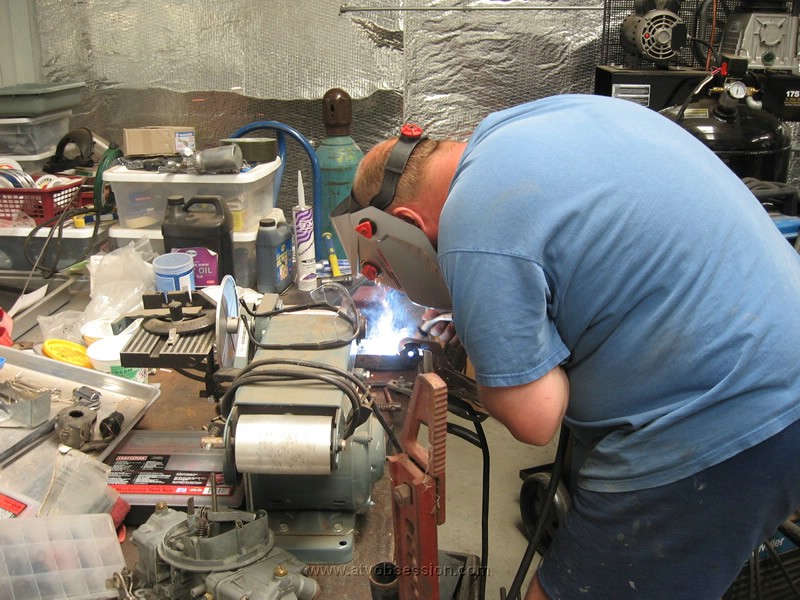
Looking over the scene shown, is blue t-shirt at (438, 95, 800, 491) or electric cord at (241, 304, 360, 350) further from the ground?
blue t-shirt at (438, 95, 800, 491)

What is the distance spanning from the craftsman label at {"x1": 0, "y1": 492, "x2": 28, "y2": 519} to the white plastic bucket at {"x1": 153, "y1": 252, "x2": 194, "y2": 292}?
772 mm

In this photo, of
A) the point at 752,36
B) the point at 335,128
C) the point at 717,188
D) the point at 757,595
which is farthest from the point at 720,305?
the point at 752,36

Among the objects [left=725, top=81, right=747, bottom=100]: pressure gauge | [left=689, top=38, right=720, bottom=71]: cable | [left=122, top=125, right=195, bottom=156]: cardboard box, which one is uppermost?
[left=689, top=38, right=720, bottom=71]: cable

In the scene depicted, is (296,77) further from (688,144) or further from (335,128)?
(688,144)

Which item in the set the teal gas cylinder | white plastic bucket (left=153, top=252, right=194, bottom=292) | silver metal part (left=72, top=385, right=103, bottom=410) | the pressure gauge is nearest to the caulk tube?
the teal gas cylinder

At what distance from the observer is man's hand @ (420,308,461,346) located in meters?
1.58

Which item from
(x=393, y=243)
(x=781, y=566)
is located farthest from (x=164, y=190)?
(x=781, y=566)

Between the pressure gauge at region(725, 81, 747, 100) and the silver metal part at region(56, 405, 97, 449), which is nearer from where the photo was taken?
the silver metal part at region(56, 405, 97, 449)

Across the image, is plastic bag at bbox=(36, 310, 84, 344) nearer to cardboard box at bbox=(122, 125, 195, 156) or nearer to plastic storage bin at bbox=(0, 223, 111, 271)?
plastic storage bin at bbox=(0, 223, 111, 271)

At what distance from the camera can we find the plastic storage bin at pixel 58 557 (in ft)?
2.98

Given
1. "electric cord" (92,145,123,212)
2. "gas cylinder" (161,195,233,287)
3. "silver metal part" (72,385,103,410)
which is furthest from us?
"electric cord" (92,145,123,212)

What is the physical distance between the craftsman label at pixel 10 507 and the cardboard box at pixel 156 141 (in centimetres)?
160

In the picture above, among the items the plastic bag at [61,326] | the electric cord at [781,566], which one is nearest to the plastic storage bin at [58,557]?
the plastic bag at [61,326]

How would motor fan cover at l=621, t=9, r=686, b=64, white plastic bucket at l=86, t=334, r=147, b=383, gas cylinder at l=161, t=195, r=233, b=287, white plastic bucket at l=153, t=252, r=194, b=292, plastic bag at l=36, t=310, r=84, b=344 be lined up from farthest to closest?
motor fan cover at l=621, t=9, r=686, b=64, gas cylinder at l=161, t=195, r=233, b=287, plastic bag at l=36, t=310, r=84, b=344, white plastic bucket at l=153, t=252, r=194, b=292, white plastic bucket at l=86, t=334, r=147, b=383
